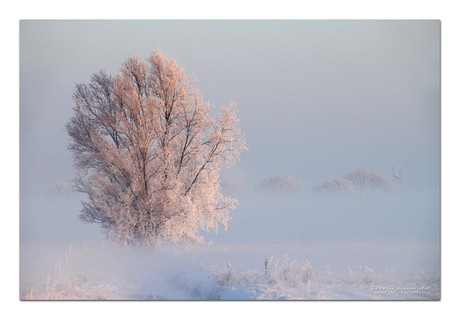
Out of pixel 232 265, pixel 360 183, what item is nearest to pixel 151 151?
pixel 232 265

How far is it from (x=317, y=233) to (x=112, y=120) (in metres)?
5.53

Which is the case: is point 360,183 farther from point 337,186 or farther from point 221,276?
point 221,276

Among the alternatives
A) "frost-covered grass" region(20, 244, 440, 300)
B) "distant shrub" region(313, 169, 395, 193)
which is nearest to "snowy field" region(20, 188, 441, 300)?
"frost-covered grass" region(20, 244, 440, 300)

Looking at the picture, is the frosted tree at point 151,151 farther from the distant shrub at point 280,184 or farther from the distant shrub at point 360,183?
the distant shrub at point 360,183

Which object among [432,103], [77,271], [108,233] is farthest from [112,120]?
[432,103]

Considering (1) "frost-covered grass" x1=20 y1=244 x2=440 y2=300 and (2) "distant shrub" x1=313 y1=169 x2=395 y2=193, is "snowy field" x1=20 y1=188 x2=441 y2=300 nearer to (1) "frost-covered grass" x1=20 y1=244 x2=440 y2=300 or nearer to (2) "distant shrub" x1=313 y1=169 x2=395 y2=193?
(1) "frost-covered grass" x1=20 y1=244 x2=440 y2=300

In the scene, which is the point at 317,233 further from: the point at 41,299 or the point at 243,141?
the point at 41,299

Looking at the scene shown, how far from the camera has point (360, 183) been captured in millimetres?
10859

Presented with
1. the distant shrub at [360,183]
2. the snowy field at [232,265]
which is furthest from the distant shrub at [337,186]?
the snowy field at [232,265]

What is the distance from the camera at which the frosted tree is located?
24.5ft

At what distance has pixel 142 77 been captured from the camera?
7.67 metres

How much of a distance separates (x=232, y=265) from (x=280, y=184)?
388 cm

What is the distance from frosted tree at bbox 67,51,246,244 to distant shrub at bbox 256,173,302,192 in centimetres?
258

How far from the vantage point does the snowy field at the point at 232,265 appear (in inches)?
270
